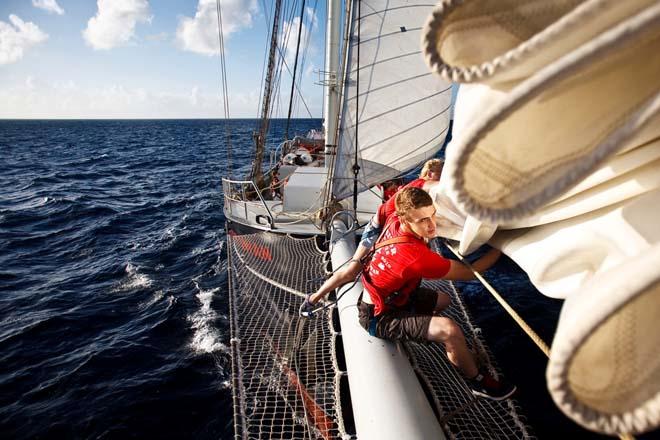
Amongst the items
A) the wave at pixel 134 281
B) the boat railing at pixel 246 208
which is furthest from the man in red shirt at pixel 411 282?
the wave at pixel 134 281

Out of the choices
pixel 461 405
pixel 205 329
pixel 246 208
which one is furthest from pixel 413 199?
pixel 205 329

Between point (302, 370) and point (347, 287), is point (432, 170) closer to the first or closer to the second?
point (347, 287)

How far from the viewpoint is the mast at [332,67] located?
6309mm

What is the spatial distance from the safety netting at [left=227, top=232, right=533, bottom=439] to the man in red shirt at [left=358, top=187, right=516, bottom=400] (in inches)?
10.0

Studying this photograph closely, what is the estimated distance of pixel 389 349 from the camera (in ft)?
9.63

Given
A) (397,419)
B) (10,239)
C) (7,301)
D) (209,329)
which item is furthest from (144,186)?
(397,419)

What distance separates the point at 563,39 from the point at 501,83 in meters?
0.16

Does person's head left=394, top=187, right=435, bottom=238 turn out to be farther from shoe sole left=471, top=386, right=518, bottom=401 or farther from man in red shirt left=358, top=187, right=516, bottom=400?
shoe sole left=471, top=386, right=518, bottom=401

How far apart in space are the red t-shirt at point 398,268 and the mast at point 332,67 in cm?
383

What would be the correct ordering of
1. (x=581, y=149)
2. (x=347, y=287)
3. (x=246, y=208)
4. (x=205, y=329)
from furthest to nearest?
1. (x=246, y=208)
2. (x=205, y=329)
3. (x=347, y=287)
4. (x=581, y=149)

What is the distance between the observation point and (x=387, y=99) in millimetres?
5633

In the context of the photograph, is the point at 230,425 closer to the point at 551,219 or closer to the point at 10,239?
the point at 551,219

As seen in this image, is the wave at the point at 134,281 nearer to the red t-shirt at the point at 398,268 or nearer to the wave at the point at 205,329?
the wave at the point at 205,329

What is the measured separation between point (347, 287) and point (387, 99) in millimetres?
3230
